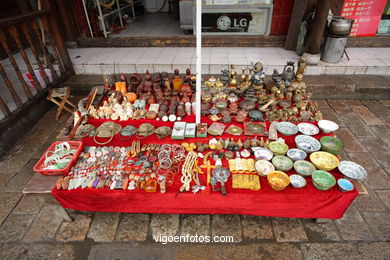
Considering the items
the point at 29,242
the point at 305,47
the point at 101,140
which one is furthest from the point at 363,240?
the point at 305,47

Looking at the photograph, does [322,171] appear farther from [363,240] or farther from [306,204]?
[363,240]

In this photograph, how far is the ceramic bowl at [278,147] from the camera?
2.98m

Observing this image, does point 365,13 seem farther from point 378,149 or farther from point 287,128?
point 287,128

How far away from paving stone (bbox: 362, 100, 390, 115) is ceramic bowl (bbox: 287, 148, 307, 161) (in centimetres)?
361

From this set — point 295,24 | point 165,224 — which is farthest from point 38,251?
point 295,24

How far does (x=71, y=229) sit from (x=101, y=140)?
1.27 metres

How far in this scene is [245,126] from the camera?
3.43 m

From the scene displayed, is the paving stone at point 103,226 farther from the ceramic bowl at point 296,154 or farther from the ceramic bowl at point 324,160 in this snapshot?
the ceramic bowl at point 324,160

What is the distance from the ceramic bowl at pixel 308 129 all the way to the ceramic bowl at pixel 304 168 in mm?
639

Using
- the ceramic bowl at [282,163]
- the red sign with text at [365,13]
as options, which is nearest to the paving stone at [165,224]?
the ceramic bowl at [282,163]

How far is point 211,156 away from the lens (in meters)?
3.07

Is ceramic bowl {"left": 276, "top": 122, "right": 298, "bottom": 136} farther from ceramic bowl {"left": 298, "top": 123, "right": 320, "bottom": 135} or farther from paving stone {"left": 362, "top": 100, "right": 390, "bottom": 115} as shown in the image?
paving stone {"left": 362, "top": 100, "right": 390, "bottom": 115}

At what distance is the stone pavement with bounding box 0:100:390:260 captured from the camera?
283 cm

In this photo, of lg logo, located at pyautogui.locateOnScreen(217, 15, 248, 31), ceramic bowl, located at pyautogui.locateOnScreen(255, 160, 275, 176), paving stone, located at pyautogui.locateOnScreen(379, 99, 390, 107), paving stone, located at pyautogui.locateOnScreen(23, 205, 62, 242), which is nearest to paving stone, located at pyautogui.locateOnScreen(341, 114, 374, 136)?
paving stone, located at pyautogui.locateOnScreen(379, 99, 390, 107)
